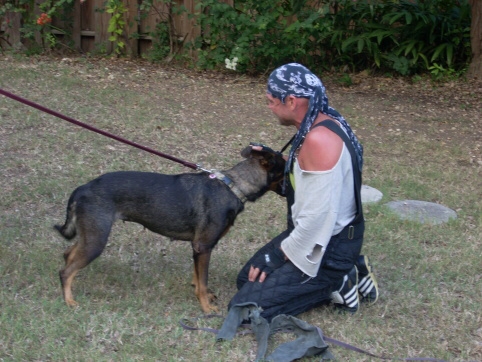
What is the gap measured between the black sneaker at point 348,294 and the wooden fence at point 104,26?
26.4ft

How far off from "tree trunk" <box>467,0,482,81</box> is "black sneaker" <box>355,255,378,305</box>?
25.1 ft

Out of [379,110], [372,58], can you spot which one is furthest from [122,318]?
[372,58]

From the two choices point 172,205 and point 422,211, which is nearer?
point 172,205

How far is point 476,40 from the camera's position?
11367 millimetres

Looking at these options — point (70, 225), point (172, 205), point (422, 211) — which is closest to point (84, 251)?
point (70, 225)

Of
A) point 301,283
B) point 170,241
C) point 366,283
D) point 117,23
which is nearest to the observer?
point 301,283

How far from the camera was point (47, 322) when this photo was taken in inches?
168

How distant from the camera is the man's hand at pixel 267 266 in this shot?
175 inches

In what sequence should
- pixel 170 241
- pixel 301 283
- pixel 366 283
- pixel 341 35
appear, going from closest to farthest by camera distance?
pixel 301 283 < pixel 366 283 < pixel 170 241 < pixel 341 35

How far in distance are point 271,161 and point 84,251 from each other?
1.33 m

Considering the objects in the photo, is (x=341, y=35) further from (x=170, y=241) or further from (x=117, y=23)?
(x=170, y=241)

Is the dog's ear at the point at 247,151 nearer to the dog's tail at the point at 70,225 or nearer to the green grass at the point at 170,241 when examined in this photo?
the green grass at the point at 170,241

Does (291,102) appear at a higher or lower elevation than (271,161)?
higher

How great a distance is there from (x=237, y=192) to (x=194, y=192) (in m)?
0.28
